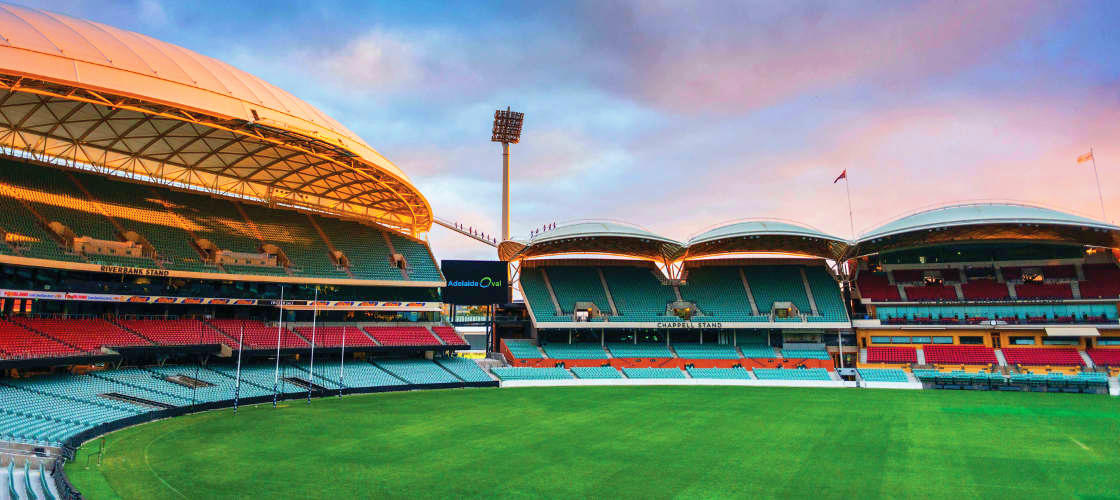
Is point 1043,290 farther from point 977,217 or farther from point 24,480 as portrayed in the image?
point 24,480

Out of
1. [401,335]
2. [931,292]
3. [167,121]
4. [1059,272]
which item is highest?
[167,121]

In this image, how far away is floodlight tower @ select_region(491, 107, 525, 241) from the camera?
7625 cm

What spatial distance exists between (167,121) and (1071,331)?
68.4 metres

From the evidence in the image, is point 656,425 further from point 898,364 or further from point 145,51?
point 898,364

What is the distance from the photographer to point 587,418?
98.9 feet

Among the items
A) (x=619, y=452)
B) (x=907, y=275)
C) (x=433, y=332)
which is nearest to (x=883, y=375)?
(x=907, y=275)

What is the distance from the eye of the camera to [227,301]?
147ft

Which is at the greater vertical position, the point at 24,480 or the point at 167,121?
the point at 167,121

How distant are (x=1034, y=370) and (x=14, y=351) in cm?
6774

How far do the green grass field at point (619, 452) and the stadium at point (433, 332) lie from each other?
180mm

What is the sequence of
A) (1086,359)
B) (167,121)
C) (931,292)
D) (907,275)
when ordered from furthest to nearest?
(907,275) < (931,292) < (1086,359) < (167,121)

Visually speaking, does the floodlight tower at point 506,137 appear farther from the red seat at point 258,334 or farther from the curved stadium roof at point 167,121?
the red seat at point 258,334

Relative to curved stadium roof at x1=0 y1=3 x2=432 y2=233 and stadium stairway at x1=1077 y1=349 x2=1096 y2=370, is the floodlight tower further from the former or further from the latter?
stadium stairway at x1=1077 y1=349 x2=1096 y2=370

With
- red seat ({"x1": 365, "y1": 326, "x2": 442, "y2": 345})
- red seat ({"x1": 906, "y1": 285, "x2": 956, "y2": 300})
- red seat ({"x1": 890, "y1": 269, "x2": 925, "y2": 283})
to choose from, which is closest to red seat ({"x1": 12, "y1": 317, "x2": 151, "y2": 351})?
red seat ({"x1": 365, "y1": 326, "x2": 442, "y2": 345})
